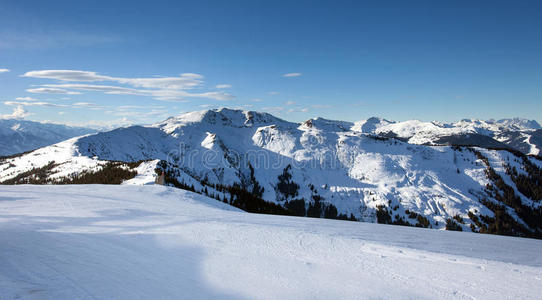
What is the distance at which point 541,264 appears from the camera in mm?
5117

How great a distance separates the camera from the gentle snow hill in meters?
3.31

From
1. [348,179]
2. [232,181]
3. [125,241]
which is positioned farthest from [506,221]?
[125,241]

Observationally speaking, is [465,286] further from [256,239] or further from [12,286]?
[12,286]

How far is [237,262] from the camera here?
14.3 feet

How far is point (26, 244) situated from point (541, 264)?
10441mm

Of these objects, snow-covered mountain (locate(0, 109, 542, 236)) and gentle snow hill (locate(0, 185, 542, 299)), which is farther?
snow-covered mountain (locate(0, 109, 542, 236))

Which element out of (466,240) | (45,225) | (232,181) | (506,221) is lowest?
(506,221)

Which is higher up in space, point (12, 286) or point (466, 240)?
point (12, 286)

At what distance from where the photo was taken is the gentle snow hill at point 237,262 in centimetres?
331

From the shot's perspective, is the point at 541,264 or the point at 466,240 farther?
the point at 466,240

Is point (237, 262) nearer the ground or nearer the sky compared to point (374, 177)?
nearer the sky

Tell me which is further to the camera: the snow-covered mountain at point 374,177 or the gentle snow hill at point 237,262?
the snow-covered mountain at point 374,177

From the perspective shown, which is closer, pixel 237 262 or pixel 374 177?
pixel 237 262

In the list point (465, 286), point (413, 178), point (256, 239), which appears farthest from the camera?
point (413, 178)
